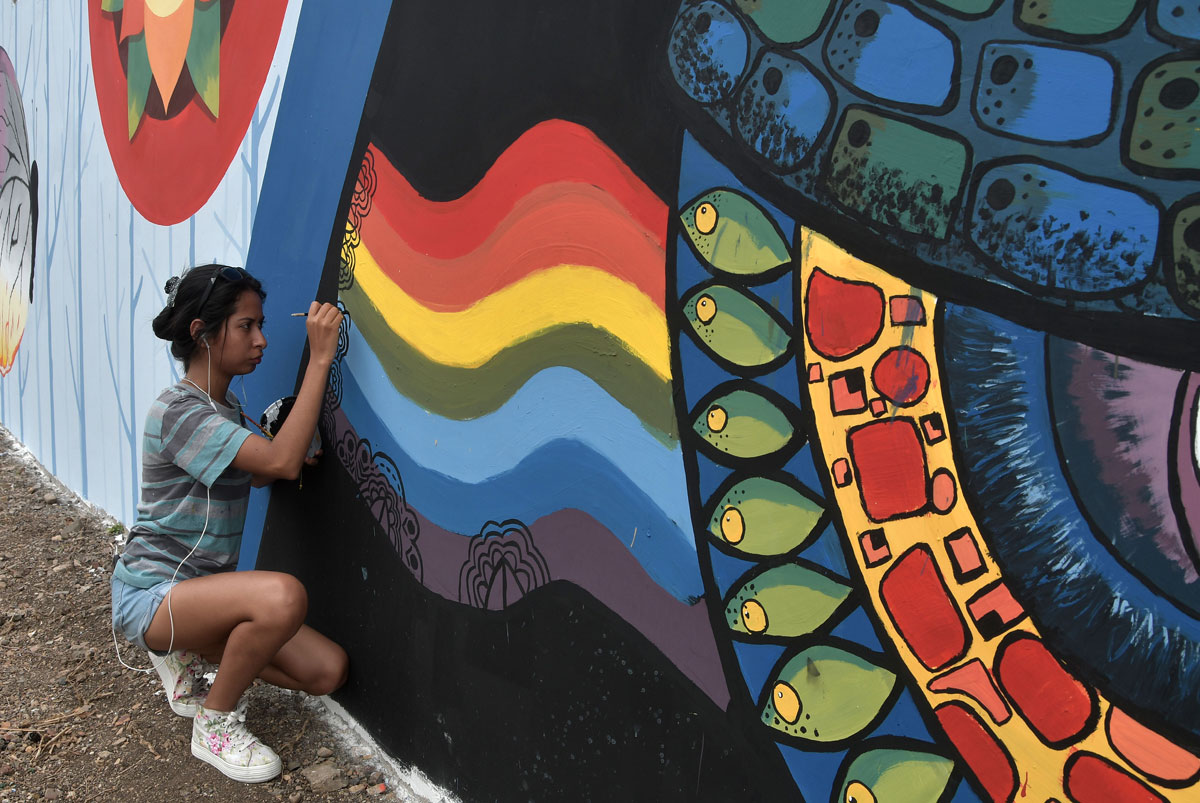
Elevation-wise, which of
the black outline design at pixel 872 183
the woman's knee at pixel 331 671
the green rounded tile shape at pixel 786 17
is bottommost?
the woman's knee at pixel 331 671

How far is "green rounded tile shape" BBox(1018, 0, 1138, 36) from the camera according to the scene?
94 cm

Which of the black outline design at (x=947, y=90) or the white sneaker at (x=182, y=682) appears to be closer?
the black outline design at (x=947, y=90)

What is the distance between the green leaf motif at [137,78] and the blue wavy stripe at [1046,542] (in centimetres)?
324

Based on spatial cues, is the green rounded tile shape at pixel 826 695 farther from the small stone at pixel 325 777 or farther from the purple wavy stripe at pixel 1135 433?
the small stone at pixel 325 777

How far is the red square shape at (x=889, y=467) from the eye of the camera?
1135mm

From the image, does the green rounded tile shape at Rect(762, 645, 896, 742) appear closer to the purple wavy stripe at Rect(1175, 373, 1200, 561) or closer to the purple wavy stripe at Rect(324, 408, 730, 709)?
the purple wavy stripe at Rect(324, 408, 730, 709)

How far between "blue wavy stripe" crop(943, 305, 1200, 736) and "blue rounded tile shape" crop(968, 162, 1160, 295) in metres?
0.07

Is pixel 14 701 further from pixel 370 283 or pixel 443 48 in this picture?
pixel 443 48

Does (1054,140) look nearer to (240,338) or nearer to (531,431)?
(531,431)

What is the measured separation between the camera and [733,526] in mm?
1376

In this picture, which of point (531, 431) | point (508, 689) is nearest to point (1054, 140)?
point (531, 431)

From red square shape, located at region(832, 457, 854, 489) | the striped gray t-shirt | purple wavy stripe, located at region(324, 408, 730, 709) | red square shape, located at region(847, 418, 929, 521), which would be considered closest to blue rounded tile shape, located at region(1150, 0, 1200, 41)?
red square shape, located at region(847, 418, 929, 521)

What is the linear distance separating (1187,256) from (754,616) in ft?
2.44

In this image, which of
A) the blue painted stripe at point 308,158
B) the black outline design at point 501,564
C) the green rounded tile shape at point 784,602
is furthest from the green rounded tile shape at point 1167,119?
the blue painted stripe at point 308,158
